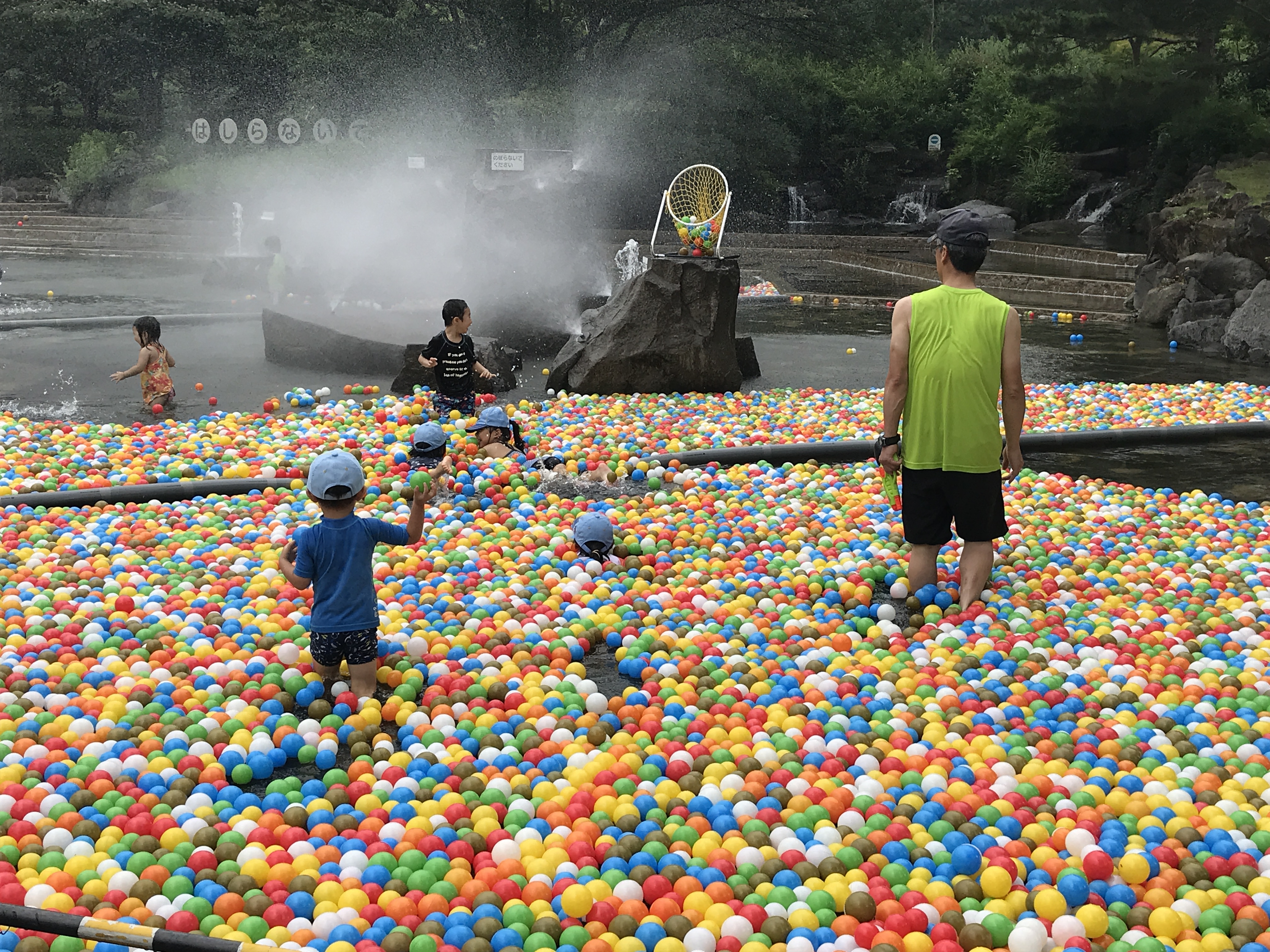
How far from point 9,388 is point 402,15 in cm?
2672

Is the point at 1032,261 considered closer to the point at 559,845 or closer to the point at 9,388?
the point at 9,388

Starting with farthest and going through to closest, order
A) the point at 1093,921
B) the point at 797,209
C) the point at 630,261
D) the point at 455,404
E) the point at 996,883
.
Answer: the point at 797,209
the point at 630,261
the point at 455,404
the point at 996,883
the point at 1093,921

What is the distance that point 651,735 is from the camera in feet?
13.2

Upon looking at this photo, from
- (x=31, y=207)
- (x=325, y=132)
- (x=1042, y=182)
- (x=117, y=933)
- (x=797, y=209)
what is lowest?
(x=117, y=933)

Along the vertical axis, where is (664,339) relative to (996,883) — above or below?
above

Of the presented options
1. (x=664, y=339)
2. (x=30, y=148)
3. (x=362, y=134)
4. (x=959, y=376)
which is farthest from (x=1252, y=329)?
(x=30, y=148)

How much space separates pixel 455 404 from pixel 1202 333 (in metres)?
10.2

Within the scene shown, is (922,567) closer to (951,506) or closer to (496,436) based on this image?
(951,506)

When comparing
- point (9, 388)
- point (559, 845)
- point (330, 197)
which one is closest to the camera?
point (559, 845)

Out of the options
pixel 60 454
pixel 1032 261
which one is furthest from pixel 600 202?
pixel 60 454

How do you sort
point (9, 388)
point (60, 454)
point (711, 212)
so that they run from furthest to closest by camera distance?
1. point (711, 212)
2. point (9, 388)
3. point (60, 454)

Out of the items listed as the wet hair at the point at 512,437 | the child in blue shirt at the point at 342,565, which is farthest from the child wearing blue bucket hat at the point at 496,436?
the child in blue shirt at the point at 342,565

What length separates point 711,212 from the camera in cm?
1365

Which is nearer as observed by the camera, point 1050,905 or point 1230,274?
point 1050,905
